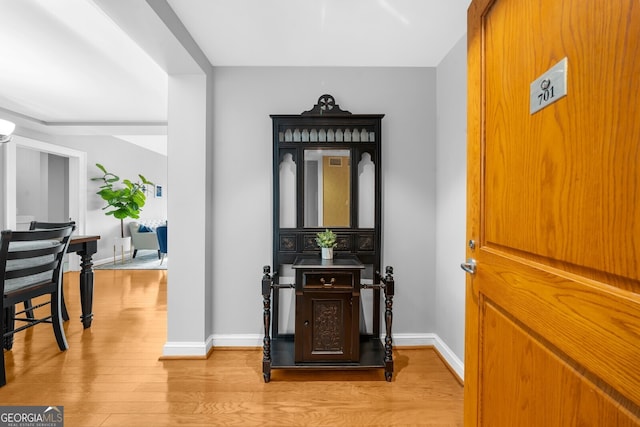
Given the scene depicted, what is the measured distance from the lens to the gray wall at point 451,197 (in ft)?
7.17

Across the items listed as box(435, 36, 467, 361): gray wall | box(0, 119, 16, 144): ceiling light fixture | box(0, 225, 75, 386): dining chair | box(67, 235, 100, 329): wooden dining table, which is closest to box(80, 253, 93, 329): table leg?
box(67, 235, 100, 329): wooden dining table

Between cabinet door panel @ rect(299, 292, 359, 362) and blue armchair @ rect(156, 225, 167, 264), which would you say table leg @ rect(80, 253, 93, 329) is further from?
blue armchair @ rect(156, 225, 167, 264)

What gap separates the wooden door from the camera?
0.68 metres

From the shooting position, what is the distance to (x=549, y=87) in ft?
2.95

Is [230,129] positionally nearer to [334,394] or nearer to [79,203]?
[334,394]

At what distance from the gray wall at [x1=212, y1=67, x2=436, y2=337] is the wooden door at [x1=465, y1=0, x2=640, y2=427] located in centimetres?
129

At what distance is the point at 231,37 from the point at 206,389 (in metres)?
2.37

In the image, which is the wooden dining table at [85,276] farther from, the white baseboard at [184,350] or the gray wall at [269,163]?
the gray wall at [269,163]

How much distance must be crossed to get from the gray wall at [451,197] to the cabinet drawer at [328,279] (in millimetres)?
788

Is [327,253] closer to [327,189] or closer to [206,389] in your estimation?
[327,189]

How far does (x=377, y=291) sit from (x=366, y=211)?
66 cm

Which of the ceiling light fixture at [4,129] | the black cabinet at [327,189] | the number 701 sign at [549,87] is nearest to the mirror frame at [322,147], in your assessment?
the black cabinet at [327,189]

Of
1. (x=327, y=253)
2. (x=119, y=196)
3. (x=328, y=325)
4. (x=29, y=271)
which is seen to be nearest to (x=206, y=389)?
(x=328, y=325)

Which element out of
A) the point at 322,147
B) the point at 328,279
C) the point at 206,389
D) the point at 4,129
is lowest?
the point at 206,389
